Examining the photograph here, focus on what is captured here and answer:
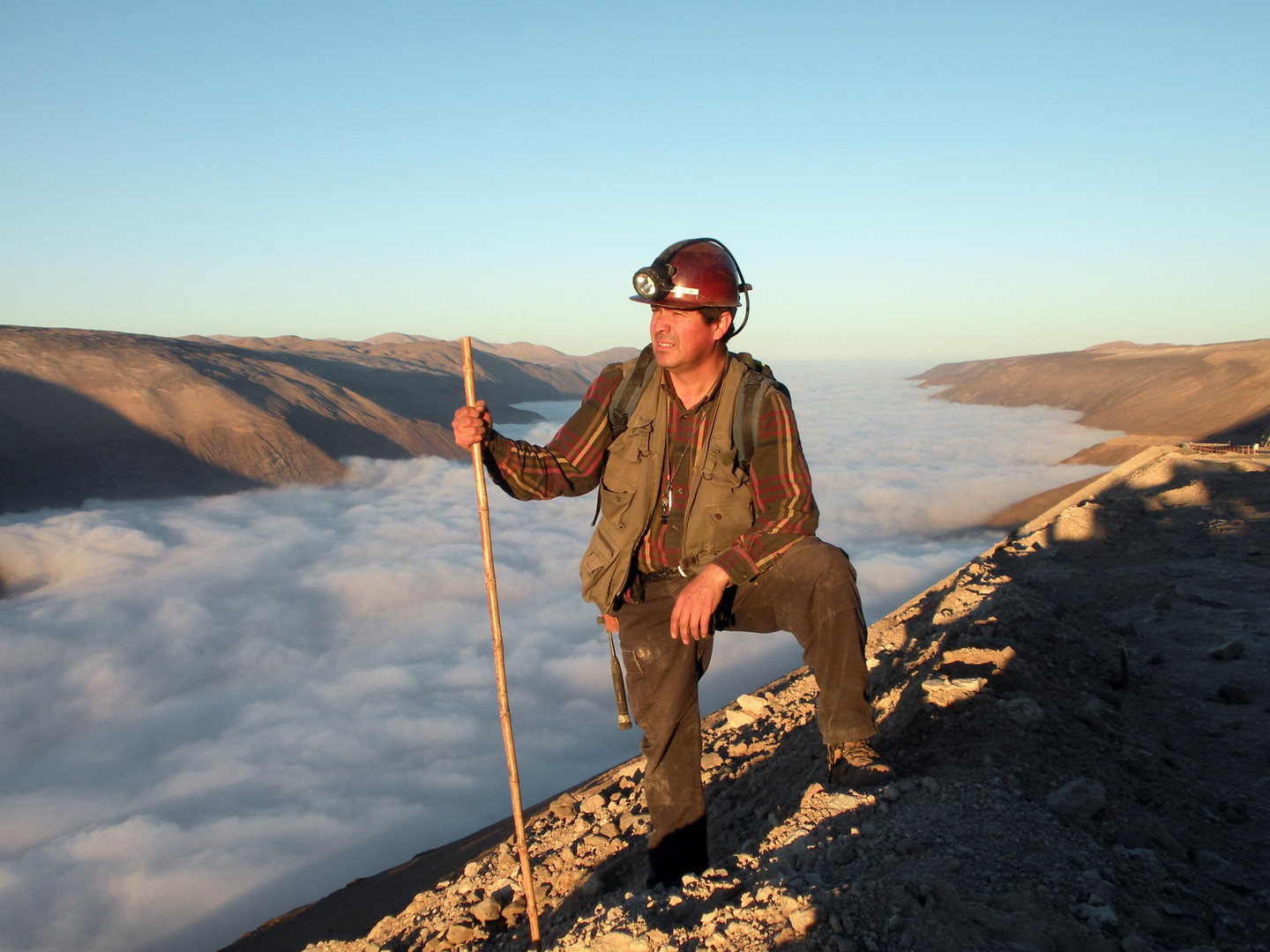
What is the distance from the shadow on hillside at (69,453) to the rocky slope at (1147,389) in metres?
81.5

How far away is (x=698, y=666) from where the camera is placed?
3090 mm

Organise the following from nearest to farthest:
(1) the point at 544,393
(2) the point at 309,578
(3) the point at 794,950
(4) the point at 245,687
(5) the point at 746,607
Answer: (3) the point at 794,950 < (5) the point at 746,607 < (4) the point at 245,687 < (2) the point at 309,578 < (1) the point at 544,393

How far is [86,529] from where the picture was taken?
2955 inches

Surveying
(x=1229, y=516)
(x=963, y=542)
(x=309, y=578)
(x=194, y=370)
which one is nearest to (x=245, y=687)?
(x=309, y=578)

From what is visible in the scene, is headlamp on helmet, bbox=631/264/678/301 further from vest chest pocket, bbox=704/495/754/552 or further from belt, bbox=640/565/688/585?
belt, bbox=640/565/688/585

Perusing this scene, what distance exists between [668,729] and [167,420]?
85.0 m

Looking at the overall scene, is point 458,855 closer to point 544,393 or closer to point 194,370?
point 194,370

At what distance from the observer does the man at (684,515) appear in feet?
9.21

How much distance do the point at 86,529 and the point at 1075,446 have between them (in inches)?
3666

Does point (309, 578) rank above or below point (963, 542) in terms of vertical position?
below

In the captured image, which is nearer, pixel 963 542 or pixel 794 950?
pixel 794 950

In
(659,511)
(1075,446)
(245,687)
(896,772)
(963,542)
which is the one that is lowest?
(245,687)

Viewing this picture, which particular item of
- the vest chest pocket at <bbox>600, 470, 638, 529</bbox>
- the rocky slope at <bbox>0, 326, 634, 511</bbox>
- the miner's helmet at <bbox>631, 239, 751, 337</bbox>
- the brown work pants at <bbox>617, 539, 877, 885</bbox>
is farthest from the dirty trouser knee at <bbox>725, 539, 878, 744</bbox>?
the rocky slope at <bbox>0, 326, 634, 511</bbox>

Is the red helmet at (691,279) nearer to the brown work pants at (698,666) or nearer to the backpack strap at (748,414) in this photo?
the backpack strap at (748,414)
